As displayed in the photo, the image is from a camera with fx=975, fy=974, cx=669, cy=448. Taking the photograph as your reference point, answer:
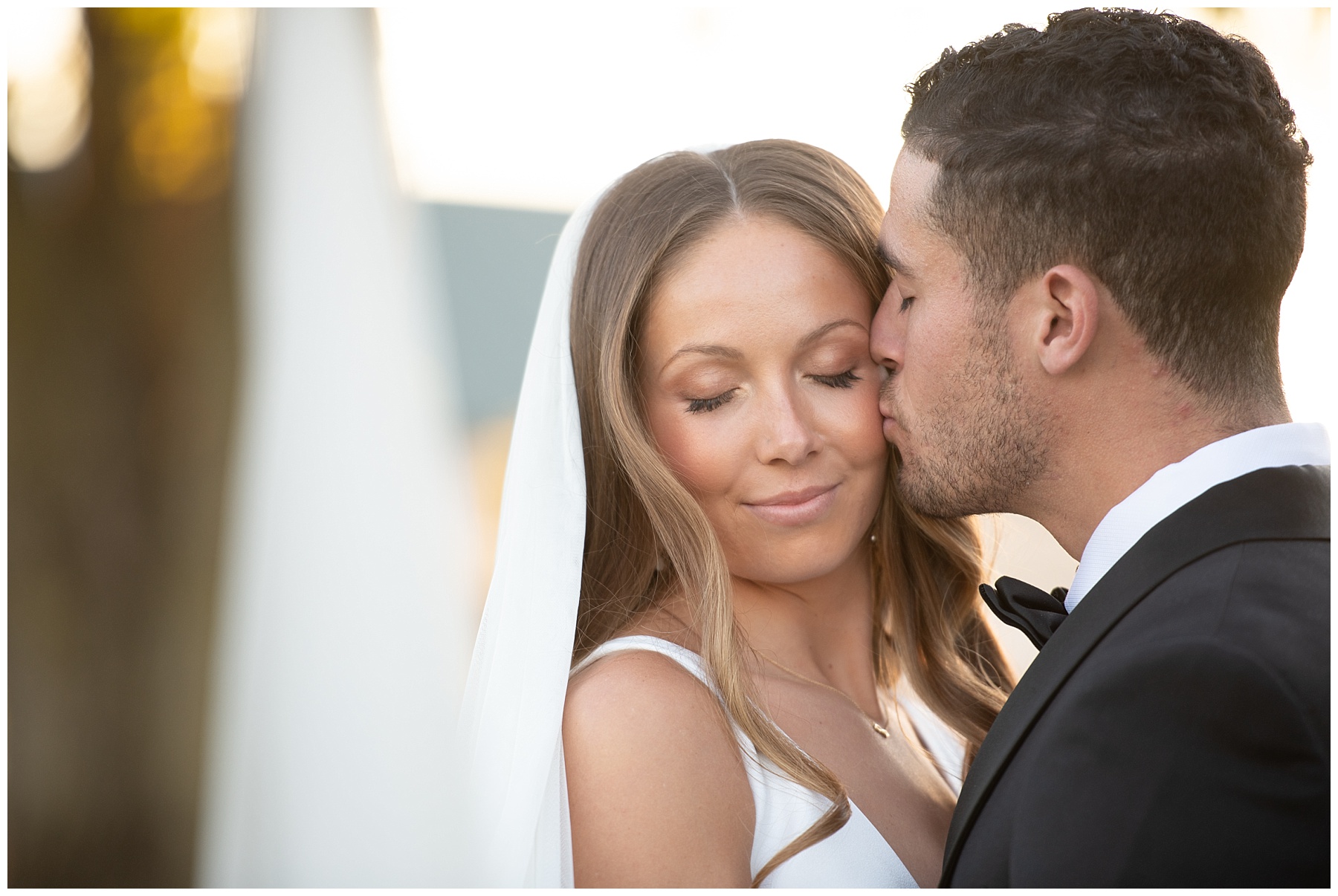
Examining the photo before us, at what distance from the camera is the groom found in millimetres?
1312

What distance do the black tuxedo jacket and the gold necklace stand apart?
2.36ft

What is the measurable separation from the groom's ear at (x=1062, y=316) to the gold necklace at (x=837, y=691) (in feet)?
2.95

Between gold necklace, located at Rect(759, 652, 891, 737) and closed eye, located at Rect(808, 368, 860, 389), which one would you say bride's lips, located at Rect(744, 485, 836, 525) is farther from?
gold necklace, located at Rect(759, 652, 891, 737)

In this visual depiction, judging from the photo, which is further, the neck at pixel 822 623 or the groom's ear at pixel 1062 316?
the neck at pixel 822 623

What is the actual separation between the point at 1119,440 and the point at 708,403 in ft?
2.66

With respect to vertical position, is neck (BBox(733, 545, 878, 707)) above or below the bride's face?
below

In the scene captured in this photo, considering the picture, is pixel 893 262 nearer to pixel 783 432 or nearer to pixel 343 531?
pixel 783 432

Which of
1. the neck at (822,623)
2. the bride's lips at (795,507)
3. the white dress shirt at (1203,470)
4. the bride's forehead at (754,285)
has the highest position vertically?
the bride's forehead at (754,285)

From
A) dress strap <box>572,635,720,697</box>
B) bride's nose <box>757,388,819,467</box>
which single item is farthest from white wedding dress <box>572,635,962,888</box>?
bride's nose <box>757,388,819,467</box>

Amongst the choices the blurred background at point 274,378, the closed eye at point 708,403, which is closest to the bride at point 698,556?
the closed eye at point 708,403

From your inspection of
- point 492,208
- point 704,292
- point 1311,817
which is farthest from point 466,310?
point 1311,817

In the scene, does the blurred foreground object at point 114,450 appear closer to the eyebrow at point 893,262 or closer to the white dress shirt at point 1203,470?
the eyebrow at point 893,262

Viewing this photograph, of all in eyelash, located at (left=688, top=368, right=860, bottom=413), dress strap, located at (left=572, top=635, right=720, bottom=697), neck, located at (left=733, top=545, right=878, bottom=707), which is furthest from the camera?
neck, located at (left=733, top=545, right=878, bottom=707)

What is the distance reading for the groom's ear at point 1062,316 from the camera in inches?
70.8
